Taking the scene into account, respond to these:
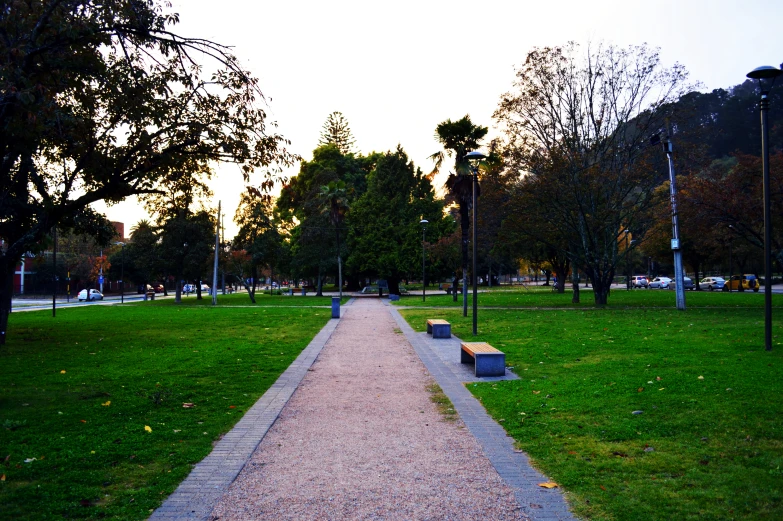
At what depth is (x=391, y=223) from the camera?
50312 millimetres

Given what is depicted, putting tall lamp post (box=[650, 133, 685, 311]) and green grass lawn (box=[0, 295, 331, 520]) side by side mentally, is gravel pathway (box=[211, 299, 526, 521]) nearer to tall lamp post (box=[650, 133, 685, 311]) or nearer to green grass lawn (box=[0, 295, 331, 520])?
green grass lawn (box=[0, 295, 331, 520])

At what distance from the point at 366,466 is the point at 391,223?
45.4 m

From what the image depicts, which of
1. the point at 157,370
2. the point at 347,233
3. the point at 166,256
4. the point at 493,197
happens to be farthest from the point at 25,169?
the point at 347,233

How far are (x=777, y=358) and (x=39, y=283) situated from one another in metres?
76.8

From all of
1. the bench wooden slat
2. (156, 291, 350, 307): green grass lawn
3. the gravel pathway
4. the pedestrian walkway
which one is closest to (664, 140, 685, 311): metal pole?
the bench wooden slat

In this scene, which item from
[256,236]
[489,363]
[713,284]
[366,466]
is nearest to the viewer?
[366,466]

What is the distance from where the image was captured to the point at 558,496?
434 centimetres

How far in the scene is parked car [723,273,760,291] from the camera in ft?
153

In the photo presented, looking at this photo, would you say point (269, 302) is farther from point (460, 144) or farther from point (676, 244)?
point (676, 244)

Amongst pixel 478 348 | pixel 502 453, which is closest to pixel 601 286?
pixel 478 348

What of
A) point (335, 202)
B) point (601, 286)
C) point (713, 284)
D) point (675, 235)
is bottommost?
point (713, 284)

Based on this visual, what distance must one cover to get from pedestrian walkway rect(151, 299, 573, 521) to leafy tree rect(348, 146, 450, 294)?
3961cm

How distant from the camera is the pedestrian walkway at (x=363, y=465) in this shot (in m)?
4.15

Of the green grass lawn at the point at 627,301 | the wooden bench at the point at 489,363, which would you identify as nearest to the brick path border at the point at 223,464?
the wooden bench at the point at 489,363
